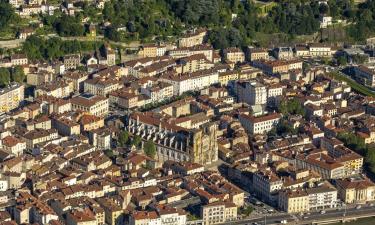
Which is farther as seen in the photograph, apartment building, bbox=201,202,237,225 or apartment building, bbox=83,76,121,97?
apartment building, bbox=83,76,121,97

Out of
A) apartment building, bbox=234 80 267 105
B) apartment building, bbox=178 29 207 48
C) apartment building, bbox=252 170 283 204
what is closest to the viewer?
apartment building, bbox=252 170 283 204

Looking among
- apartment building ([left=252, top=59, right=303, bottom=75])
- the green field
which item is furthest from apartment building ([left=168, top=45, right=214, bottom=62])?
the green field

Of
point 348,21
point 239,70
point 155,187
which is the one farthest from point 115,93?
point 348,21

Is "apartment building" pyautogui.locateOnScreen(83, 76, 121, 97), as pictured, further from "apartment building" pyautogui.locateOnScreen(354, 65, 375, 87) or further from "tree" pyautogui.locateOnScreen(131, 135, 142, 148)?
"apartment building" pyautogui.locateOnScreen(354, 65, 375, 87)

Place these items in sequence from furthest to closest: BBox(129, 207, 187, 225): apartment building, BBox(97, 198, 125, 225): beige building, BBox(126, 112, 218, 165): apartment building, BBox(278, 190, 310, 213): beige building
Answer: BBox(126, 112, 218, 165): apartment building, BBox(278, 190, 310, 213): beige building, BBox(97, 198, 125, 225): beige building, BBox(129, 207, 187, 225): apartment building

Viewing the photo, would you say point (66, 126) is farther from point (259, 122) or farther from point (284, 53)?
point (284, 53)

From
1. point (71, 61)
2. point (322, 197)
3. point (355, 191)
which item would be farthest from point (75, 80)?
point (355, 191)


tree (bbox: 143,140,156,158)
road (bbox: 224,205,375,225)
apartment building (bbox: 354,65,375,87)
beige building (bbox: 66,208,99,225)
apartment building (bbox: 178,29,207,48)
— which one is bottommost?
road (bbox: 224,205,375,225)

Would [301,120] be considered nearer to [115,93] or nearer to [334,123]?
[334,123]
